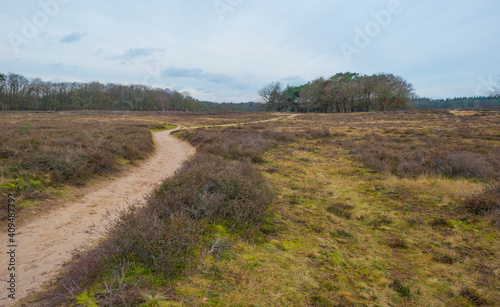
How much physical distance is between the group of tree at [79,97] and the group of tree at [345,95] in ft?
137

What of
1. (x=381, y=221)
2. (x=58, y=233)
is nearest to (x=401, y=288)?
(x=381, y=221)

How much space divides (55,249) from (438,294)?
24.2 feet

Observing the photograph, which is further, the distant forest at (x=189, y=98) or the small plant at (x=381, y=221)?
the distant forest at (x=189, y=98)

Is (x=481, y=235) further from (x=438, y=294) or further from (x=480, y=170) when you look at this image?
(x=480, y=170)

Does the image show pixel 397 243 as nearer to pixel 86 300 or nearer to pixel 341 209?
pixel 341 209

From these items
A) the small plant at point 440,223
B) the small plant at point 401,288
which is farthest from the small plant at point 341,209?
the small plant at point 401,288

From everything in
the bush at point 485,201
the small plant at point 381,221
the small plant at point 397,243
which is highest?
the bush at point 485,201

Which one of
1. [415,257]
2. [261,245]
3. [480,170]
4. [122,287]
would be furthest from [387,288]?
[480,170]

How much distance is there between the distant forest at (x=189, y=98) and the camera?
6743cm

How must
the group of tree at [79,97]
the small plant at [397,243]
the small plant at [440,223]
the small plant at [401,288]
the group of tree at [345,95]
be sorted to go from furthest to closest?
the group of tree at [79,97]
the group of tree at [345,95]
the small plant at [440,223]
the small plant at [397,243]
the small plant at [401,288]

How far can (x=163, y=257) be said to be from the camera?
3164 mm

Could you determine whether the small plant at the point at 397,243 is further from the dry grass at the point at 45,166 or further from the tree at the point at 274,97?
the tree at the point at 274,97

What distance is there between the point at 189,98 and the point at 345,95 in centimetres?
7015

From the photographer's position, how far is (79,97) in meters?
82.9
